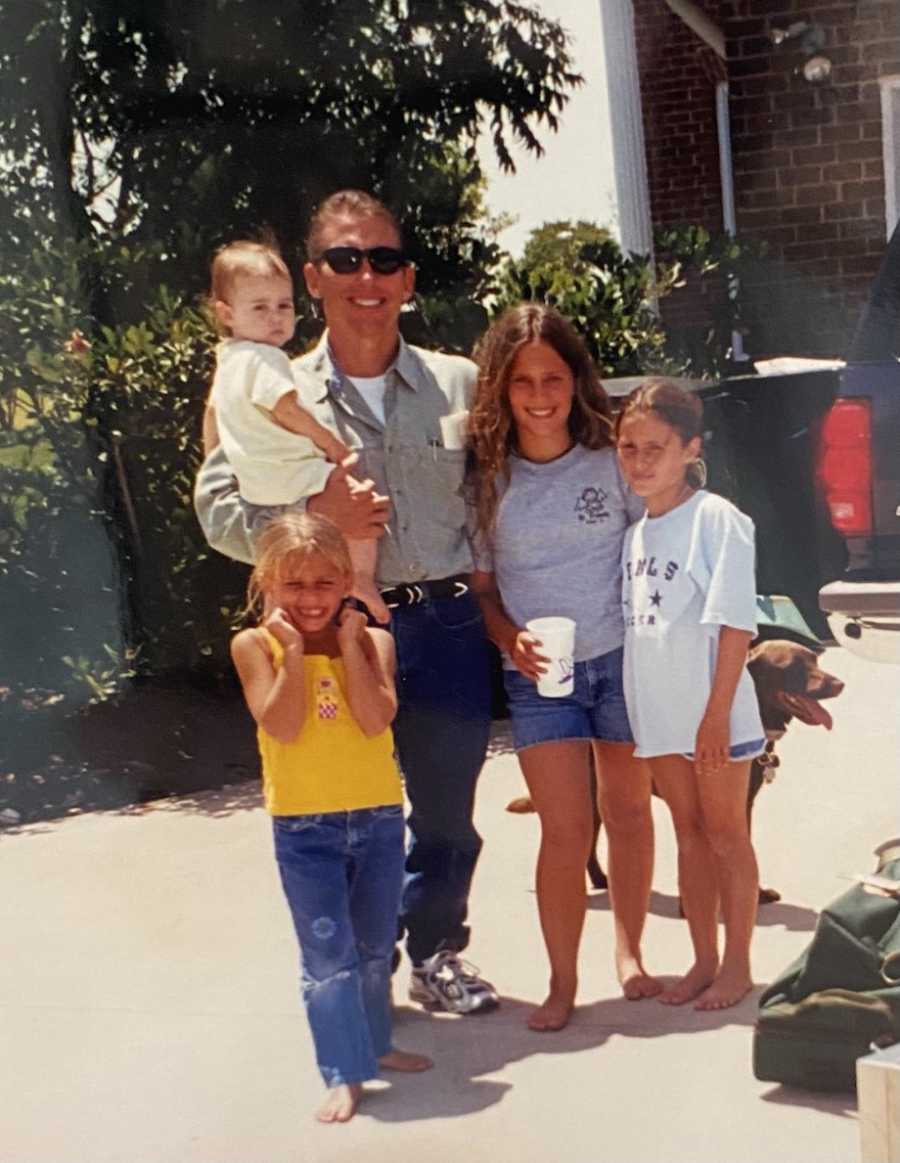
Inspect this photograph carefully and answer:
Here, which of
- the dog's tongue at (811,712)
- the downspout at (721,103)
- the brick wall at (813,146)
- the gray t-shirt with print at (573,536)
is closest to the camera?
the gray t-shirt with print at (573,536)

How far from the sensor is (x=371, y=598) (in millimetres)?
3678

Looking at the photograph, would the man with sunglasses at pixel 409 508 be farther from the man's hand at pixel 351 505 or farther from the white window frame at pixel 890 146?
the white window frame at pixel 890 146

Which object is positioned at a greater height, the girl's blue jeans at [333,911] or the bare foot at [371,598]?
the bare foot at [371,598]

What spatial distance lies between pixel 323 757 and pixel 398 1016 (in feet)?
2.48

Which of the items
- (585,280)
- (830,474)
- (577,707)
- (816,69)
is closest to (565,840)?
(577,707)

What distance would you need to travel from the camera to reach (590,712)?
148 inches

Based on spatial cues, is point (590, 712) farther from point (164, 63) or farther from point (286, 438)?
point (164, 63)

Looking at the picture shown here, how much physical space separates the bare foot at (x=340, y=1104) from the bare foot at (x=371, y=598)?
2.84 feet

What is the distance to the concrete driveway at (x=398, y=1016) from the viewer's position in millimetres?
3334

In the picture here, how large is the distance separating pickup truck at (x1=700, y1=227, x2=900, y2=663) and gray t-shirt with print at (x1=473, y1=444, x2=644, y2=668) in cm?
70

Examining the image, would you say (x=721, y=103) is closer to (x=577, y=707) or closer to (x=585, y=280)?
(x=585, y=280)

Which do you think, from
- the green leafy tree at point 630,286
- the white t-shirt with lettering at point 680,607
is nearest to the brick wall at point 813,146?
the green leafy tree at point 630,286

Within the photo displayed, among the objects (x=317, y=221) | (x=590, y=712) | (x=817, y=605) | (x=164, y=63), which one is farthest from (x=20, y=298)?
(x=817, y=605)

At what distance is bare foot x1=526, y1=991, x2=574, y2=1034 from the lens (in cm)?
375
